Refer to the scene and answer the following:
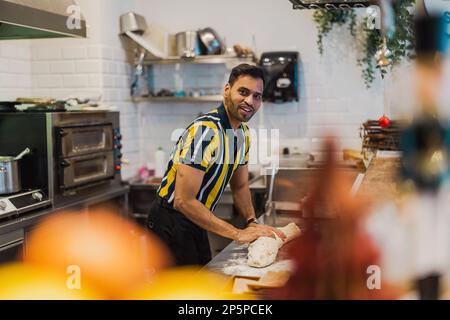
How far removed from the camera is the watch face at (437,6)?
0.63 meters

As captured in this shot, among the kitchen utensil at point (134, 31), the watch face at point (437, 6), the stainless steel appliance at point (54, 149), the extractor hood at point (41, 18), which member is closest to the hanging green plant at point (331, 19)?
the kitchen utensil at point (134, 31)

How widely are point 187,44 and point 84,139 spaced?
0.71m

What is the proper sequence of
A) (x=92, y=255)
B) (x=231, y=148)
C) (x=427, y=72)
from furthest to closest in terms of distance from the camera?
(x=92, y=255) < (x=231, y=148) < (x=427, y=72)

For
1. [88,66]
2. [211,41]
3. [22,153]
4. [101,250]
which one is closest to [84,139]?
[22,153]

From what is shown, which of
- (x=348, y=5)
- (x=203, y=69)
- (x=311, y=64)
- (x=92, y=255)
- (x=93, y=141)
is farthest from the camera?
(x=203, y=69)

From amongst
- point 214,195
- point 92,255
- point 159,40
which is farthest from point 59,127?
point 214,195

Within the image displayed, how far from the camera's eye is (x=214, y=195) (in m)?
1.59

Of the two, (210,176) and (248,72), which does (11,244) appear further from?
(248,72)

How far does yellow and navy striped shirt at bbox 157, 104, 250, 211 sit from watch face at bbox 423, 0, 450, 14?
58cm

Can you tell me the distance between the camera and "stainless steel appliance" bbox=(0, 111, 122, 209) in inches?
102

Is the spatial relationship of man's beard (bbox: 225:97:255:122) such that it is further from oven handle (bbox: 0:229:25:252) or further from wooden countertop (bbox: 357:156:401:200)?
oven handle (bbox: 0:229:25:252)

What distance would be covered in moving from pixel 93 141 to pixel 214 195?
146 centimetres
